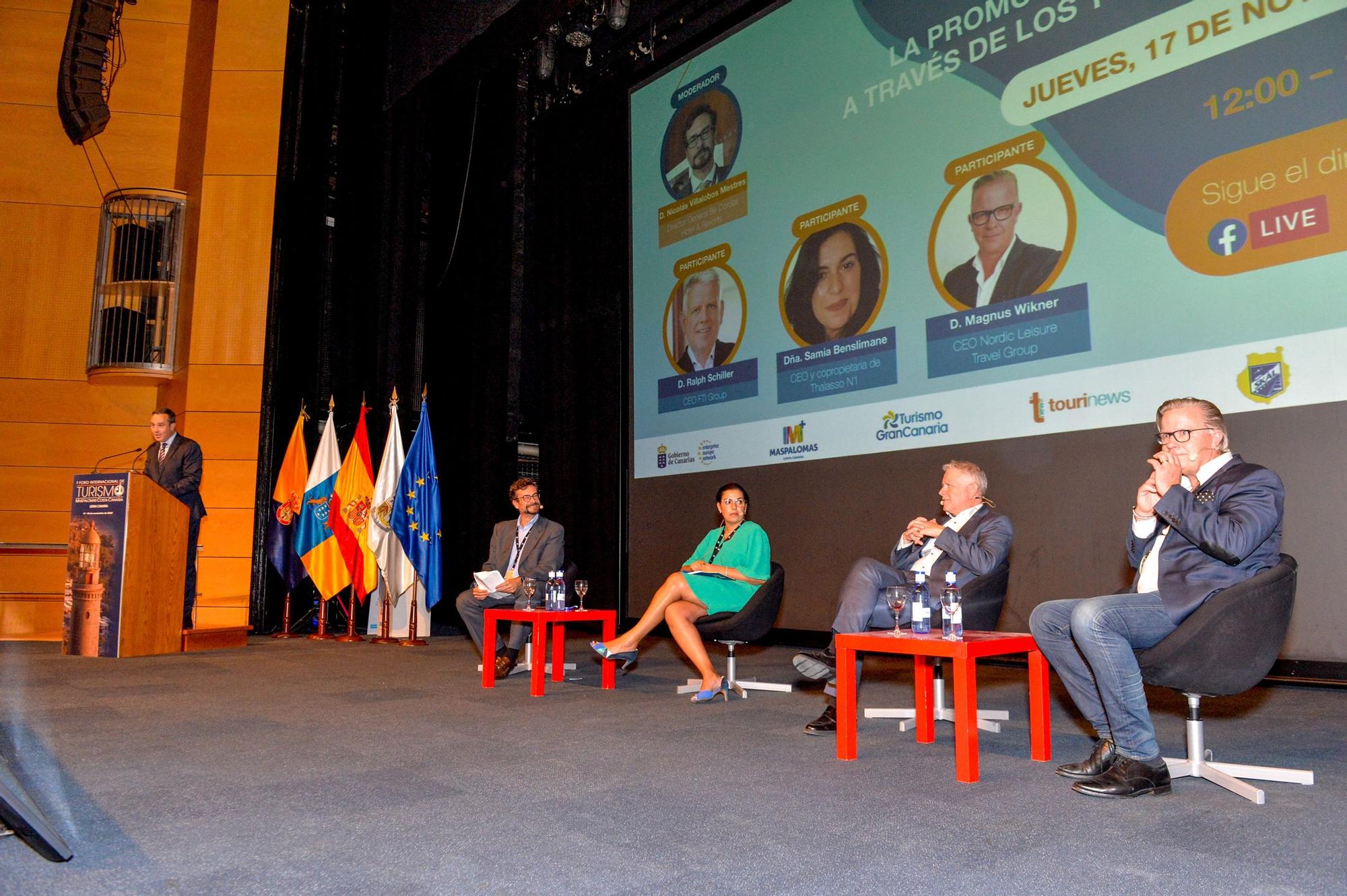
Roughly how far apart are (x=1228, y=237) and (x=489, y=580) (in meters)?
3.65

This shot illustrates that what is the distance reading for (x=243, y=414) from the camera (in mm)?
7840

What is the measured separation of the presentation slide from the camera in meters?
3.77

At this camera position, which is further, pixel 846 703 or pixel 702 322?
pixel 702 322

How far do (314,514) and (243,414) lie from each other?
1277 millimetres

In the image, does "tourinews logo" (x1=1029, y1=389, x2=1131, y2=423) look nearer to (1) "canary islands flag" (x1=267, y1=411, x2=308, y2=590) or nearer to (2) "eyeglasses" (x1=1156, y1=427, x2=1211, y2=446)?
(2) "eyeglasses" (x1=1156, y1=427, x2=1211, y2=446)

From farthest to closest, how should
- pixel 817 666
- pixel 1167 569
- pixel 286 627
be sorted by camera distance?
pixel 286 627 → pixel 817 666 → pixel 1167 569

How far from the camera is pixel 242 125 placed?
815 cm

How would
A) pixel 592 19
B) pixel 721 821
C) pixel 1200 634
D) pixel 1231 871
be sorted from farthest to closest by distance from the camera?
pixel 592 19
pixel 1200 634
pixel 721 821
pixel 1231 871

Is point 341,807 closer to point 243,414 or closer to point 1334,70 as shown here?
point 1334,70

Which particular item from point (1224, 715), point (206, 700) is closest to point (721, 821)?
point (1224, 715)

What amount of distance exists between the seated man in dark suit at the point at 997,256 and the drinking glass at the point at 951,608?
2142mm

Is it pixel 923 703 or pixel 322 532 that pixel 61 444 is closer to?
pixel 322 532

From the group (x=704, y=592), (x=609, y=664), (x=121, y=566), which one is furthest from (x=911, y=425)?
(x=121, y=566)

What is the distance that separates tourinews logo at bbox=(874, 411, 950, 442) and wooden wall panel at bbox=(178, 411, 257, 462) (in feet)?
17.5
